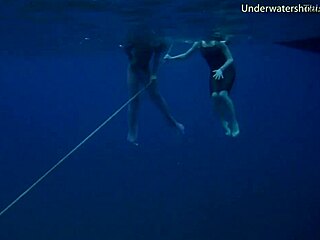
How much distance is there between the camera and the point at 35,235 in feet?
74.6

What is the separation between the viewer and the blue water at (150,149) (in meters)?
16.0

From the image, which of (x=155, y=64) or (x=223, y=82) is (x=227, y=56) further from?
(x=155, y=64)

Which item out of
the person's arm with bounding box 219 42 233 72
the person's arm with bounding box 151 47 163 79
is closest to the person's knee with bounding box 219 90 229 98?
the person's arm with bounding box 219 42 233 72

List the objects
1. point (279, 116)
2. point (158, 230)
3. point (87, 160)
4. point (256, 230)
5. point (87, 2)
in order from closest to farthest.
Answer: point (87, 2)
point (256, 230)
point (158, 230)
point (87, 160)
point (279, 116)

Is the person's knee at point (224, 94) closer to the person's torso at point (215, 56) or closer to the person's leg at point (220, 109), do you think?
the person's leg at point (220, 109)

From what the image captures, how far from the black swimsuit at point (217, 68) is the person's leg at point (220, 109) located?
19 centimetres

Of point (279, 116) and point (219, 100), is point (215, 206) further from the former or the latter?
point (279, 116)

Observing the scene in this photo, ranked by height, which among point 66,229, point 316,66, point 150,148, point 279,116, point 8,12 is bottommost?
point 150,148

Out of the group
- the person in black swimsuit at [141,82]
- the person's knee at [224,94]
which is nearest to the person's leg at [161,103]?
the person in black swimsuit at [141,82]

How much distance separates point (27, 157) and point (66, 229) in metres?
42.6

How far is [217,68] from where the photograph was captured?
11664 mm

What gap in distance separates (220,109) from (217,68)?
1193 millimetres

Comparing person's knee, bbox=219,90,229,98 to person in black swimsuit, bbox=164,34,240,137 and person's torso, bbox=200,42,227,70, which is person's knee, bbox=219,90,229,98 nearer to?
person in black swimsuit, bbox=164,34,240,137

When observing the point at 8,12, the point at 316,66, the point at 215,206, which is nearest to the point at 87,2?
the point at 8,12
